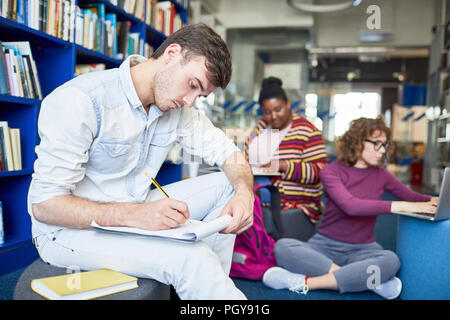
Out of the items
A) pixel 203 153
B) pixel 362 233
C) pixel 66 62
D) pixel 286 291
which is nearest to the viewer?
pixel 203 153

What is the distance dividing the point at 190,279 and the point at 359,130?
1.51m

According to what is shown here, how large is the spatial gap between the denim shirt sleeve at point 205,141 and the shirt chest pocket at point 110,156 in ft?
1.18

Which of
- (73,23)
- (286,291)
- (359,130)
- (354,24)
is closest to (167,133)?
(286,291)

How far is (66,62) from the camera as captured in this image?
2.33 metres

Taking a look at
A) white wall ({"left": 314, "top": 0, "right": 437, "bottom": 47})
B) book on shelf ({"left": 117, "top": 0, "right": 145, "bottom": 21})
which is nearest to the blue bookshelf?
book on shelf ({"left": 117, "top": 0, "right": 145, "bottom": 21})

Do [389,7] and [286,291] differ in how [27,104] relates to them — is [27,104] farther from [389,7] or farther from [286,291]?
[389,7]

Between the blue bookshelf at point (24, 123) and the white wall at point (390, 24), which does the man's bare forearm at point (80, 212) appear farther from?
the white wall at point (390, 24)

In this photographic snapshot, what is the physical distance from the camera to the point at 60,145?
3.57ft

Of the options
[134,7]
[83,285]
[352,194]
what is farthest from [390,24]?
[83,285]

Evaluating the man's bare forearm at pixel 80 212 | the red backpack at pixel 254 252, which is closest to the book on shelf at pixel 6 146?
the man's bare forearm at pixel 80 212

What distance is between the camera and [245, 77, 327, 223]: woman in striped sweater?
242 cm

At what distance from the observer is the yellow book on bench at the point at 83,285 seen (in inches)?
35.2

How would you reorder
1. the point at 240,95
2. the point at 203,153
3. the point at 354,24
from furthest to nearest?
the point at 354,24 → the point at 240,95 → the point at 203,153

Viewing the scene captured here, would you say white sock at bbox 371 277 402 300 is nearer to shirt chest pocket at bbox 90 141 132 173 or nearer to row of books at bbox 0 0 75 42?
shirt chest pocket at bbox 90 141 132 173
